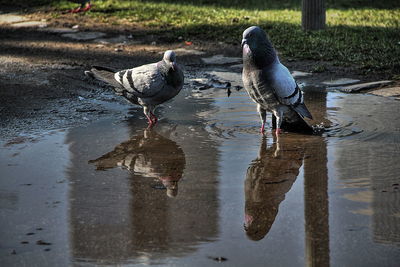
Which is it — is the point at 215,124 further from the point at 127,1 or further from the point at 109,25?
the point at 127,1

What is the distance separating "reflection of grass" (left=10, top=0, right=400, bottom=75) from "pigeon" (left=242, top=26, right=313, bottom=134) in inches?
85.9

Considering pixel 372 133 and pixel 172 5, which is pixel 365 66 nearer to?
pixel 372 133

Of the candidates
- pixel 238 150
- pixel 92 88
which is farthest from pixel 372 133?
pixel 92 88

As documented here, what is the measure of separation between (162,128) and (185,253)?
2280 mm

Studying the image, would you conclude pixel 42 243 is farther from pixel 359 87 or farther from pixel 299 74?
pixel 299 74

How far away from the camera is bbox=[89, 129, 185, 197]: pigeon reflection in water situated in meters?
3.97

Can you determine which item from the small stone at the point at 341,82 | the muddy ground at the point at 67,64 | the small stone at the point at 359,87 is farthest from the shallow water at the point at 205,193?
the small stone at the point at 341,82

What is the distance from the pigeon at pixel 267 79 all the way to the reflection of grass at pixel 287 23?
2.18 m

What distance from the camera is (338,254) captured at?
2.84 metres

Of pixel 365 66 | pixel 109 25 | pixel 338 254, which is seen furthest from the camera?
pixel 109 25

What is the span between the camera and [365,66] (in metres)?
6.84

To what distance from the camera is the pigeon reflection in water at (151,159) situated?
3.97 m

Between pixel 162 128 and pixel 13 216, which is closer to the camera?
pixel 13 216

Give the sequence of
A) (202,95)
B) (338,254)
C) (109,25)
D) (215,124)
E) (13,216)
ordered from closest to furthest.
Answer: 1. (338,254)
2. (13,216)
3. (215,124)
4. (202,95)
5. (109,25)
